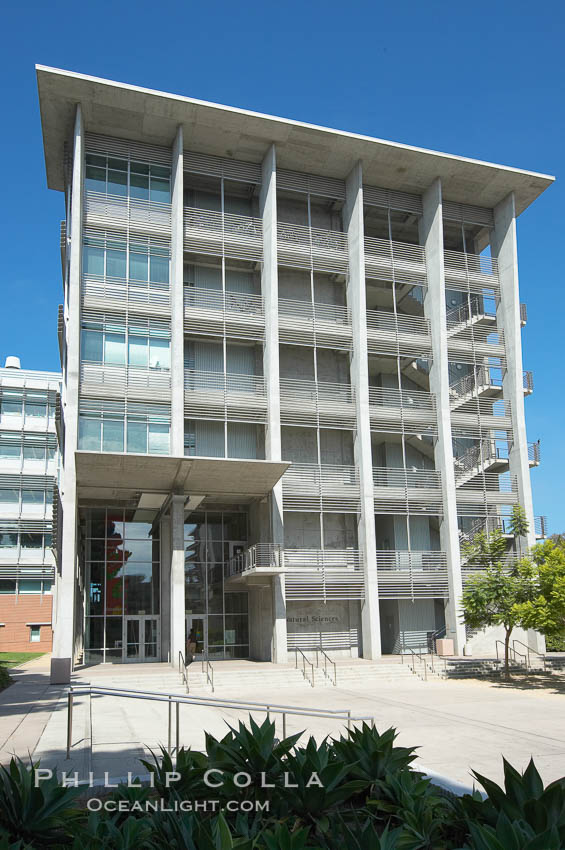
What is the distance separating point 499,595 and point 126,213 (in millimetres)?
25092

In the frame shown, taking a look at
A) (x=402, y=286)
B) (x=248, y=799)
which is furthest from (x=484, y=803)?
(x=402, y=286)

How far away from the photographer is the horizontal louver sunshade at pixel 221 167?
39.1 m

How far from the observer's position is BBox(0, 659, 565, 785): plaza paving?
521 inches

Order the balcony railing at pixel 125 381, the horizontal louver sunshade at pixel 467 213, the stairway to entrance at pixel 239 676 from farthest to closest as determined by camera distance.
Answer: the horizontal louver sunshade at pixel 467 213 → the balcony railing at pixel 125 381 → the stairway to entrance at pixel 239 676

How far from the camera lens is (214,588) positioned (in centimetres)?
3859

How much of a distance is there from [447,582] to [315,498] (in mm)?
8441

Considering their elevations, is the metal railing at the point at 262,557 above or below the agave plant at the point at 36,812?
above

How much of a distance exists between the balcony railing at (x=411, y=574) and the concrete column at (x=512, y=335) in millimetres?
5283

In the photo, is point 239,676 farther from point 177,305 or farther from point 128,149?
point 128,149

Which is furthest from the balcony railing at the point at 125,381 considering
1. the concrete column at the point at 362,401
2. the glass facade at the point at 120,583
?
the concrete column at the point at 362,401

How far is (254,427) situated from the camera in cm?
3866

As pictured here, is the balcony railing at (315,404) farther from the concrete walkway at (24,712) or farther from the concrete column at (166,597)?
the concrete walkway at (24,712)

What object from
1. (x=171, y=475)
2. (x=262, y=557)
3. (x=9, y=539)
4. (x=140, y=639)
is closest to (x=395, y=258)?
(x=262, y=557)

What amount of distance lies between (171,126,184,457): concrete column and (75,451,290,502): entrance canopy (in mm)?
1692
